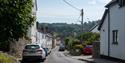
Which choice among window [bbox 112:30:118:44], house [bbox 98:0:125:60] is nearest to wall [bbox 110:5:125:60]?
house [bbox 98:0:125:60]

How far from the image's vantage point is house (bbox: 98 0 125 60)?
29344 mm

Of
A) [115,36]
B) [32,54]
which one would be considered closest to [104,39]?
[115,36]

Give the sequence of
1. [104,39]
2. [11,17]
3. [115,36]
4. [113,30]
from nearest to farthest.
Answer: [11,17]
[115,36]
[113,30]
[104,39]

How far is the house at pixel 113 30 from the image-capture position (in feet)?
96.3

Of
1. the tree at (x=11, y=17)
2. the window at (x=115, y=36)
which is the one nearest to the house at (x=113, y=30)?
the window at (x=115, y=36)

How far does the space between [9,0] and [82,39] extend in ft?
181

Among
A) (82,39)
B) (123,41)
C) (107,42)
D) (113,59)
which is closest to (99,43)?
(107,42)

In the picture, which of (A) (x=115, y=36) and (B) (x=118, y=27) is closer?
(B) (x=118, y=27)

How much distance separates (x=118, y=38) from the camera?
101 ft

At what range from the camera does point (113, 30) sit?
105 ft

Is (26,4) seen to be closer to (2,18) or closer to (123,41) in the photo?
(2,18)

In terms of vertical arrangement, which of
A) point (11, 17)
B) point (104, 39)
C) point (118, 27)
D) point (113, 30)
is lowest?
point (104, 39)

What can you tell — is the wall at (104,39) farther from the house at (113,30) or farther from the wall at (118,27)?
the wall at (118,27)

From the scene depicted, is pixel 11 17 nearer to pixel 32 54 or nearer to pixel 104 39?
pixel 32 54
